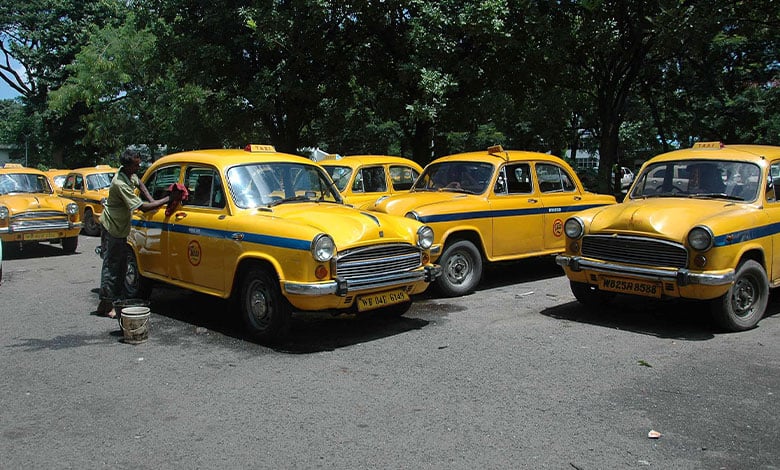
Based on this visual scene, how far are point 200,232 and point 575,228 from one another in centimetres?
424

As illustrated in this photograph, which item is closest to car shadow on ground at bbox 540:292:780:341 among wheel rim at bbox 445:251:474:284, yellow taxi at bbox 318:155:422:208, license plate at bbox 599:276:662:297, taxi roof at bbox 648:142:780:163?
license plate at bbox 599:276:662:297

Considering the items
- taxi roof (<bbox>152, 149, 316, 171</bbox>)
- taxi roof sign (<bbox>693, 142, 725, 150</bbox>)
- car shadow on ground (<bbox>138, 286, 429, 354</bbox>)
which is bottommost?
car shadow on ground (<bbox>138, 286, 429, 354</bbox>)

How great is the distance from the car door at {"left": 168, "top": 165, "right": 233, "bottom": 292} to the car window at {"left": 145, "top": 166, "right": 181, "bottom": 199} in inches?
12.2

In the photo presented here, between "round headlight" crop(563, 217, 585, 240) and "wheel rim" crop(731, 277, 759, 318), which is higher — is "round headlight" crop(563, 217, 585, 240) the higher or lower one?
the higher one

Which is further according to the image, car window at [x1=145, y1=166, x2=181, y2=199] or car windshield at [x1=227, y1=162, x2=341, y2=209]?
car window at [x1=145, y1=166, x2=181, y2=199]

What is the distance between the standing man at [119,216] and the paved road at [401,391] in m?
0.50

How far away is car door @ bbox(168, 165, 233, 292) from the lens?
7340mm

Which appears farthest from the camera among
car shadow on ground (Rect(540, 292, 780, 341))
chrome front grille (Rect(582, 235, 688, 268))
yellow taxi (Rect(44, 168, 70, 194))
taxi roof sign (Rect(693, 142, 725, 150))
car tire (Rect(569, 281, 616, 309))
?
yellow taxi (Rect(44, 168, 70, 194))

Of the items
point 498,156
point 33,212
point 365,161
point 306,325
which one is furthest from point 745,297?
point 33,212

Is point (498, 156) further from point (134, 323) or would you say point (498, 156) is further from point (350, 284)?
point (134, 323)

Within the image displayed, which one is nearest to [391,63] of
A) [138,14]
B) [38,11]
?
[138,14]

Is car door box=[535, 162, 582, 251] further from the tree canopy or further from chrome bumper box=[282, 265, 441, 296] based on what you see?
the tree canopy

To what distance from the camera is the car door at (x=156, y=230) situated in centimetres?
813

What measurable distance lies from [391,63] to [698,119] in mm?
12871
